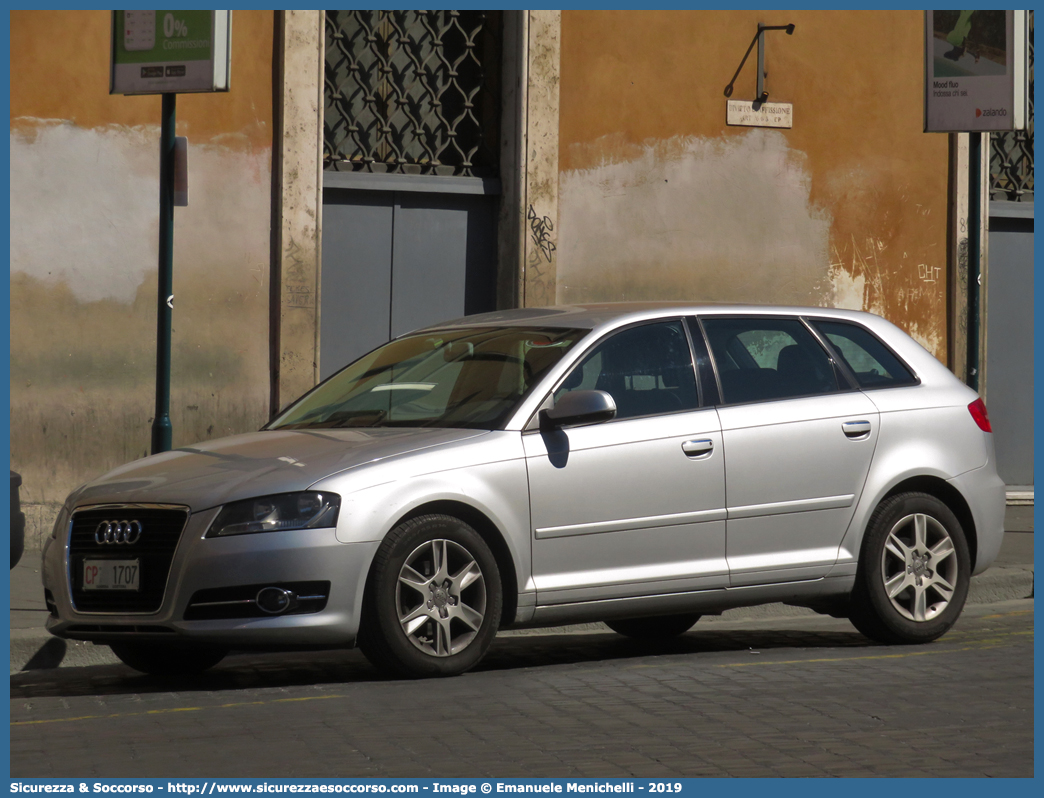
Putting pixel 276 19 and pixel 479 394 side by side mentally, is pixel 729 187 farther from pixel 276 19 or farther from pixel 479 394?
pixel 479 394

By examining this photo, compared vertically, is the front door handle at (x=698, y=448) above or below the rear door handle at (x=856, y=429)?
below

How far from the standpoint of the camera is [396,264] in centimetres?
1390

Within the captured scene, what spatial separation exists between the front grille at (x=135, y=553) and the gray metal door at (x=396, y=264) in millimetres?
6748

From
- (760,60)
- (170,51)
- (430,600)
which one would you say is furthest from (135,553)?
(760,60)

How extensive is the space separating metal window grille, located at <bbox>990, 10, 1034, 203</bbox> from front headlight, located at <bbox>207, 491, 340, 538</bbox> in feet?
37.4

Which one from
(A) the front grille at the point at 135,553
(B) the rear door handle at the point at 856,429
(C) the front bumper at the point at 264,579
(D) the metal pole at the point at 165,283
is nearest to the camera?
(C) the front bumper at the point at 264,579

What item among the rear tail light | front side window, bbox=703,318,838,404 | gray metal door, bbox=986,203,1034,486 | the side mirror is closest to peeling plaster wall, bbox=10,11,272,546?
front side window, bbox=703,318,838,404

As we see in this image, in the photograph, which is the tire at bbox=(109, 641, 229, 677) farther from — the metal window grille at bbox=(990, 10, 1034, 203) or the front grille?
the metal window grille at bbox=(990, 10, 1034, 203)

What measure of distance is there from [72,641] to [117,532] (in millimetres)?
1558

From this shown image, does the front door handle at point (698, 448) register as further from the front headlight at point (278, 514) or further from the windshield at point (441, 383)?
Result: the front headlight at point (278, 514)

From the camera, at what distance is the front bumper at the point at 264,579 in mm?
6402

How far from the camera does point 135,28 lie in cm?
904

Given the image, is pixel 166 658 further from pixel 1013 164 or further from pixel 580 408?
pixel 1013 164

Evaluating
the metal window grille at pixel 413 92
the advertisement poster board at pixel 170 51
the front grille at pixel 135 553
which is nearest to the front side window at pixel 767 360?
the front grille at pixel 135 553
